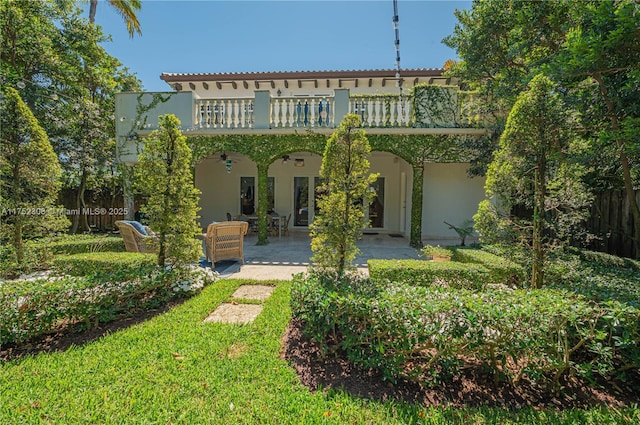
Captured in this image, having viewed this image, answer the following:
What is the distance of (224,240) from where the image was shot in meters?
6.62

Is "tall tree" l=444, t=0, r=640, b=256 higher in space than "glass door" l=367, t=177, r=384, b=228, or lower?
higher

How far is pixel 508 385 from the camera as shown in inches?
99.7

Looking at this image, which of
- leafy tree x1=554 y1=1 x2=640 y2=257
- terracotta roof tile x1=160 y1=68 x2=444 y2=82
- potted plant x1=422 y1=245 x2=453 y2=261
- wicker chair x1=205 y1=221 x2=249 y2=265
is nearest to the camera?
leafy tree x1=554 y1=1 x2=640 y2=257

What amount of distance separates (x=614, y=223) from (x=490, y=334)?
5864mm

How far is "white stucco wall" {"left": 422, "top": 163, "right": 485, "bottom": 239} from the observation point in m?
10.4

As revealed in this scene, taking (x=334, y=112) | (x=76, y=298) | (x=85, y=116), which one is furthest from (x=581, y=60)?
(x=85, y=116)

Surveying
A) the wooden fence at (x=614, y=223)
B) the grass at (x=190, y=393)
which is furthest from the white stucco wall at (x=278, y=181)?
the grass at (x=190, y=393)

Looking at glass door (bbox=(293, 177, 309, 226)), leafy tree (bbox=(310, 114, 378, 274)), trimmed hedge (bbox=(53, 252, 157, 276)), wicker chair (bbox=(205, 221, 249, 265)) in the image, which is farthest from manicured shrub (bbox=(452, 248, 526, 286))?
glass door (bbox=(293, 177, 309, 226))

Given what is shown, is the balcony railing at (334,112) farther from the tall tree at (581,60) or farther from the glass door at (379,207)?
the glass door at (379,207)

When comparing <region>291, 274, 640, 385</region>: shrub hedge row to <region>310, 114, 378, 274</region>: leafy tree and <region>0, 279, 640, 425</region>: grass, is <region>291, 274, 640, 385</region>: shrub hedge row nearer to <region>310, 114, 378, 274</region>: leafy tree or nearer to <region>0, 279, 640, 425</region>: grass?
<region>0, 279, 640, 425</region>: grass

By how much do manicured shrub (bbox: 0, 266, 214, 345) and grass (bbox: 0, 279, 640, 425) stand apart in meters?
0.38

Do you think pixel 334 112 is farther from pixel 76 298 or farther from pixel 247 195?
pixel 76 298

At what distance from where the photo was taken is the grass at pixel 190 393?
2.06m

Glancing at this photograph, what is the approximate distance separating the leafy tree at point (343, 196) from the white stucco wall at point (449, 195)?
7554 millimetres
